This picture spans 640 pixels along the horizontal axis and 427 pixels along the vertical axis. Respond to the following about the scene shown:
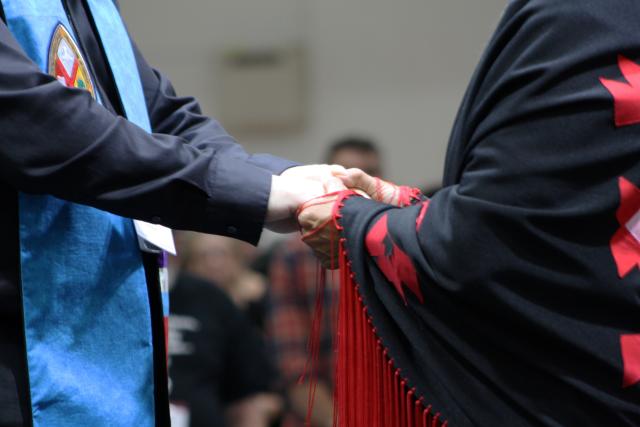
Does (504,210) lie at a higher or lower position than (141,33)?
higher

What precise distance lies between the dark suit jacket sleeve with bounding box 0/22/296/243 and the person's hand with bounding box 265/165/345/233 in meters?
0.02

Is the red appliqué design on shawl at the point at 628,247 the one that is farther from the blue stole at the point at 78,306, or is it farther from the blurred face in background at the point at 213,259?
the blurred face in background at the point at 213,259

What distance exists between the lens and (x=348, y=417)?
132cm

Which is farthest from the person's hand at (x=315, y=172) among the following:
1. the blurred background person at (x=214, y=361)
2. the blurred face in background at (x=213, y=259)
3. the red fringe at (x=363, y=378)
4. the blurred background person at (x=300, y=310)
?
the blurred face in background at (x=213, y=259)

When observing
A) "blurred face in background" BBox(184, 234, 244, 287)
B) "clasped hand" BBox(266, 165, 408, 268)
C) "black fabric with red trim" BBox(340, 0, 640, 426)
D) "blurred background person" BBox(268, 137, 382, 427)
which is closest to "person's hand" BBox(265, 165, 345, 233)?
"clasped hand" BBox(266, 165, 408, 268)

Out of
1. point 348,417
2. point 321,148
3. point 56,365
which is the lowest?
point 321,148

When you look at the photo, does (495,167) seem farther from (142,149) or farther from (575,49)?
(142,149)

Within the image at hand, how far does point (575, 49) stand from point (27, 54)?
63 cm

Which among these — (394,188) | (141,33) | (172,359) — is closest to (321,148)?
(141,33)

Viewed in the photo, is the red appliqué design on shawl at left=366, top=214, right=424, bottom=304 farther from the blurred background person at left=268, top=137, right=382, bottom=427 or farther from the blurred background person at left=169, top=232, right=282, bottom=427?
the blurred background person at left=268, top=137, right=382, bottom=427

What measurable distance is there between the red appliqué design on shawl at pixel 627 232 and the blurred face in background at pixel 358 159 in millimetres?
2388

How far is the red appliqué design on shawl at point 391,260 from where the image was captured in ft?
4.15

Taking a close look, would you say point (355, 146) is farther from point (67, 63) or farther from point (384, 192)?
point (67, 63)

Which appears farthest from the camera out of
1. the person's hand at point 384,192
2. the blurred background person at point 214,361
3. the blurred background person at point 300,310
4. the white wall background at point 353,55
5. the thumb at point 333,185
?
the white wall background at point 353,55
